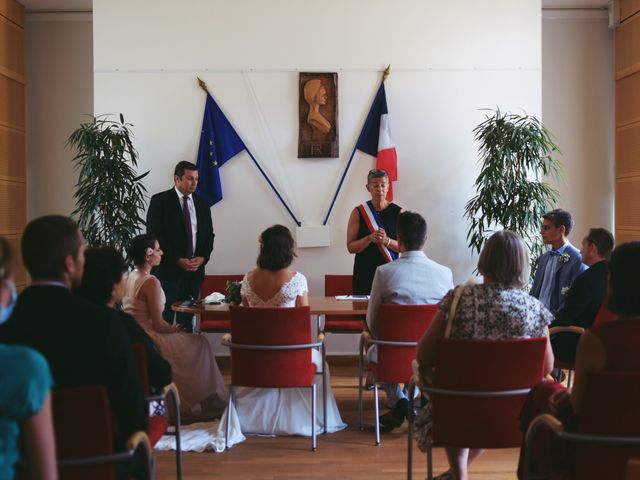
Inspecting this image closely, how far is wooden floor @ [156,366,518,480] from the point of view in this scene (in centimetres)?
396

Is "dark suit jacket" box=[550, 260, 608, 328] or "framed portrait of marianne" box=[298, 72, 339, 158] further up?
"framed portrait of marianne" box=[298, 72, 339, 158]

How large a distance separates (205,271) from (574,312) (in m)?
3.66

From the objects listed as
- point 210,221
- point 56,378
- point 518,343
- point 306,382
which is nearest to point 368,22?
point 210,221

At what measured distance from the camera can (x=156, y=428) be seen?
3025 millimetres

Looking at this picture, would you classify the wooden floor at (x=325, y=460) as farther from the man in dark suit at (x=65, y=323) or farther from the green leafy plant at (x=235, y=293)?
the man in dark suit at (x=65, y=323)

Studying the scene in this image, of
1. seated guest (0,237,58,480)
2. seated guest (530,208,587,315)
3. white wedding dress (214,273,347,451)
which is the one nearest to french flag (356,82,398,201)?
seated guest (530,208,587,315)

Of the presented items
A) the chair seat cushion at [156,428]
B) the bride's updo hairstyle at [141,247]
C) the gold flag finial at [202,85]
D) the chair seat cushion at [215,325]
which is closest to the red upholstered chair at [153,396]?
the chair seat cushion at [156,428]

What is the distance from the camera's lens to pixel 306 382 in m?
4.30

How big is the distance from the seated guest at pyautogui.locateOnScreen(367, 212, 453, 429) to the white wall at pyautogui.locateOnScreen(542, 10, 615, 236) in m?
3.99

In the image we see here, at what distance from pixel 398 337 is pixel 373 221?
6.55ft

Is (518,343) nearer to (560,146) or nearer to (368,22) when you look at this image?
(368,22)

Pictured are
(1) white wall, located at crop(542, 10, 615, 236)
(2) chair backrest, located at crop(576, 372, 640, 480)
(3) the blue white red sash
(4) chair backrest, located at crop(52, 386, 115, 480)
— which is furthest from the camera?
(1) white wall, located at crop(542, 10, 615, 236)

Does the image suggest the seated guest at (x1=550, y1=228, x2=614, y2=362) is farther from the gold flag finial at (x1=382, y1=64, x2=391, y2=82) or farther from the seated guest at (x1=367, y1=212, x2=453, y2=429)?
the gold flag finial at (x1=382, y1=64, x2=391, y2=82)

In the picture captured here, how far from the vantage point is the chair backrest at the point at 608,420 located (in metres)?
2.17
